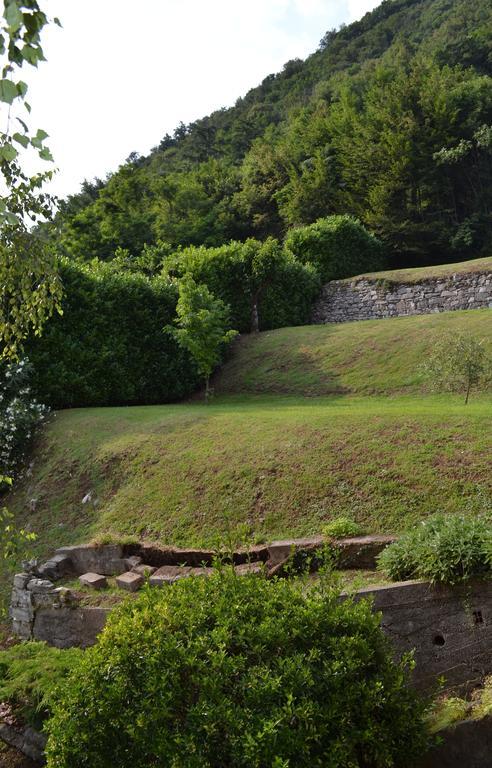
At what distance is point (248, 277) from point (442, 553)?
16602 millimetres

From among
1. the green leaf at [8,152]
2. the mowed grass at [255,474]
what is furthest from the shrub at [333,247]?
the green leaf at [8,152]

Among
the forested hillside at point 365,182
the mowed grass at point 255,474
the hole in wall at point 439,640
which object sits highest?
the forested hillside at point 365,182

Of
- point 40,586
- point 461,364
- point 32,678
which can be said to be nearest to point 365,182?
point 461,364

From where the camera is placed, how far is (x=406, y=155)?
3416 centimetres

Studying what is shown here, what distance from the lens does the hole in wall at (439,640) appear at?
5523 mm

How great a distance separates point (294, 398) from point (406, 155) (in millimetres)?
23661

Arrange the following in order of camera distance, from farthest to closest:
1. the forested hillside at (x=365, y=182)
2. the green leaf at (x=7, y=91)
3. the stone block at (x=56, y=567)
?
the forested hillside at (x=365, y=182) → the stone block at (x=56, y=567) → the green leaf at (x=7, y=91)

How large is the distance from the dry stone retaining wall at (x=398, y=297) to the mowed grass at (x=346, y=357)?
248cm

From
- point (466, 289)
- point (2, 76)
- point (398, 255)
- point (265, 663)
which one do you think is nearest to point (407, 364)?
point (466, 289)

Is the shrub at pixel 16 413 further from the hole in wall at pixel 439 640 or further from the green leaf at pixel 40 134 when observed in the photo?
the green leaf at pixel 40 134

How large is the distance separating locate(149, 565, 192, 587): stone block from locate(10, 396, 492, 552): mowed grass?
0.67m

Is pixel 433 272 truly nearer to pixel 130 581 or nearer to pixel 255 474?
pixel 255 474

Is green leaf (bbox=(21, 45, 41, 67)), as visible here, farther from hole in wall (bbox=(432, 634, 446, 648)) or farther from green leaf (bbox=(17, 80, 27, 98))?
hole in wall (bbox=(432, 634, 446, 648))

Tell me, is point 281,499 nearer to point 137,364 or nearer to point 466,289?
point 137,364
